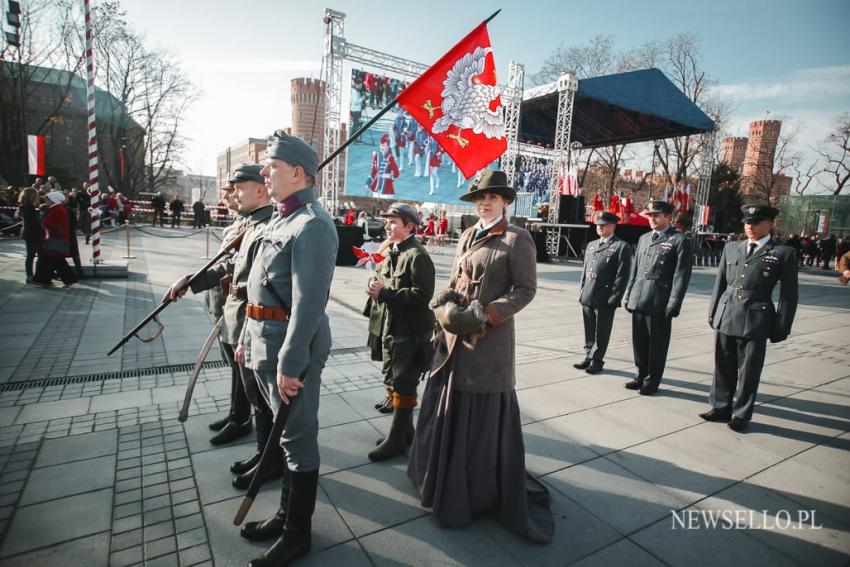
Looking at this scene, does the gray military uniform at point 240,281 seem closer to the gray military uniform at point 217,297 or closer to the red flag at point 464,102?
the gray military uniform at point 217,297

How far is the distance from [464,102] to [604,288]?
3.02m

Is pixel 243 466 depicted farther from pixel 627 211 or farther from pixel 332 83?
pixel 627 211

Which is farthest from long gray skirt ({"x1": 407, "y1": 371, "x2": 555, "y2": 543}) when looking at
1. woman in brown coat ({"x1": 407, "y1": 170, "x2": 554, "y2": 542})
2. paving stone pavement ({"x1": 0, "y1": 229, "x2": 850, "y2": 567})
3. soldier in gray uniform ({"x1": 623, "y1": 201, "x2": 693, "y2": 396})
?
soldier in gray uniform ({"x1": 623, "y1": 201, "x2": 693, "y2": 396})

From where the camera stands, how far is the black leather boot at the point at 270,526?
2287 mm

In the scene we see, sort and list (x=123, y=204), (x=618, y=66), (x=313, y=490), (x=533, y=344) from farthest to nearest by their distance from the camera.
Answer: (x=618, y=66)
(x=123, y=204)
(x=533, y=344)
(x=313, y=490)

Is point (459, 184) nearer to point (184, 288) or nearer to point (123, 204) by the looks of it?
point (123, 204)

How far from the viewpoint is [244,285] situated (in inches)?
104

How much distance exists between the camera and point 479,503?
2518 mm

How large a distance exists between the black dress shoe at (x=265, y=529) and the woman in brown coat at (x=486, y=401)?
832 mm

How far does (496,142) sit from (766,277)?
110 inches

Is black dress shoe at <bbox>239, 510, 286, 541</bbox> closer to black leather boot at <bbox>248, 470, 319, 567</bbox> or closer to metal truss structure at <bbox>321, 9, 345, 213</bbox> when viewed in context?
black leather boot at <bbox>248, 470, 319, 567</bbox>

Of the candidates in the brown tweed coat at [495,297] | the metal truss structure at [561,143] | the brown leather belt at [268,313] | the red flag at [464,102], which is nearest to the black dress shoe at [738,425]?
the brown tweed coat at [495,297]

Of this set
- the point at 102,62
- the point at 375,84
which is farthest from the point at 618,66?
the point at 102,62

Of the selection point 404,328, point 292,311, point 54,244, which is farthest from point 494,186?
point 54,244
